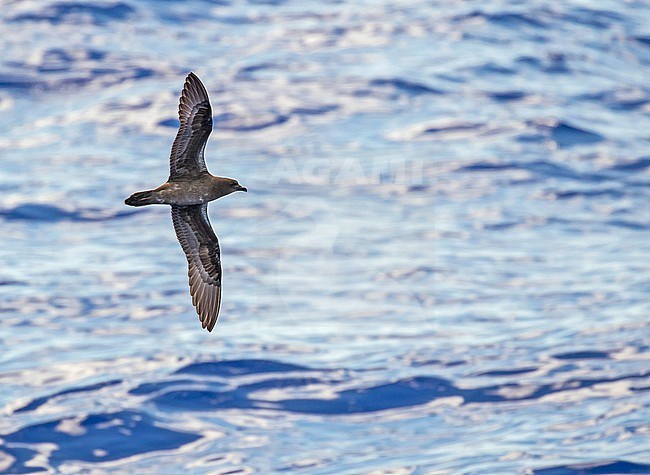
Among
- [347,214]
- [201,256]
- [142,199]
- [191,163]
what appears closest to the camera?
[142,199]

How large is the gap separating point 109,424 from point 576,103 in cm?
3142

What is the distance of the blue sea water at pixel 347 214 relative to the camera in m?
55.0

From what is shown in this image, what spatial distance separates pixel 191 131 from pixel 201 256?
232 cm

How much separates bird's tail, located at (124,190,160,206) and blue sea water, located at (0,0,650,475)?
37.9m

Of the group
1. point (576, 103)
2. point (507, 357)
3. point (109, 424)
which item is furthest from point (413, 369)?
Answer: point (576, 103)

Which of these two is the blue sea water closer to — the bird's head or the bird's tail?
the bird's head

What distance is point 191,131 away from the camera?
15.6 metres

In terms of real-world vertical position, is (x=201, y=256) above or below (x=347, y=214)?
above

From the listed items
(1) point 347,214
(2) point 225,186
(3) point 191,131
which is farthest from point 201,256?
(1) point 347,214

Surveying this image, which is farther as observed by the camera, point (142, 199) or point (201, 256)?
point (201, 256)

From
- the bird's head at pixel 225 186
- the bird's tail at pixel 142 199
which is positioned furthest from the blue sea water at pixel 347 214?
the bird's tail at pixel 142 199

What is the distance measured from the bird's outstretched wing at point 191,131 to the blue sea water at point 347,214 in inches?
1483

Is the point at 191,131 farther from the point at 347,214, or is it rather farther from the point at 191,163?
the point at 347,214

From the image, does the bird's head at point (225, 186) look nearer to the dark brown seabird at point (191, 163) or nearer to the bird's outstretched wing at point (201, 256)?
the dark brown seabird at point (191, 163)
